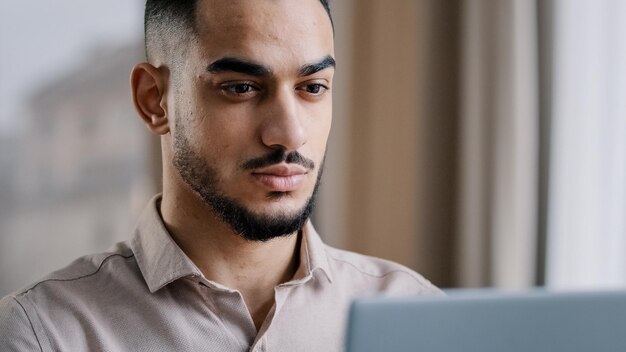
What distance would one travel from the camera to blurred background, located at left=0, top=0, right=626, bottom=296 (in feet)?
7.96

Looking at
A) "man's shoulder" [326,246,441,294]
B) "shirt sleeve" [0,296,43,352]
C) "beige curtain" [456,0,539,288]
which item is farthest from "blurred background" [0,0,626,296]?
"shirt sleeve" [0,296,43,352]

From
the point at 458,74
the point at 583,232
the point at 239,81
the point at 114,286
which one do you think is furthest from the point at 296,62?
the point at 458,74

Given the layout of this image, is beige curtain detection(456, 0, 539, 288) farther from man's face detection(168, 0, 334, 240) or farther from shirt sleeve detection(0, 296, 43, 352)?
shirt sleeve detection(0, 296, 43, 352)

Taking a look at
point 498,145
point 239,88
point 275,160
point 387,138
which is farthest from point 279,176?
point 387,138

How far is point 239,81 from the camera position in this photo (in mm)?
1262

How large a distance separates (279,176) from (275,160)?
3 centimetres

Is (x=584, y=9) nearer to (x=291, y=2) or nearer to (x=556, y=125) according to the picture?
(x=556, y=125)

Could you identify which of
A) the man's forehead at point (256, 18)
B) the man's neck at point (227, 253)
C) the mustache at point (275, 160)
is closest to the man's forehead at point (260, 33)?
the man's forehead at point (256, 18)

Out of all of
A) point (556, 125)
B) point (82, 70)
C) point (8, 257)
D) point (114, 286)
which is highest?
point (82, 70)

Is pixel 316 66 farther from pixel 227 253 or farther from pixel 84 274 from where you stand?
pixel 84 274

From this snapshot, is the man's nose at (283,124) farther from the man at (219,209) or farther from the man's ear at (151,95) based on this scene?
the man's ear at (151,95)

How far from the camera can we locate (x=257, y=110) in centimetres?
126

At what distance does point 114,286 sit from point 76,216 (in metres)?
1.42

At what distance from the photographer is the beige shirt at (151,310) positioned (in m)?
1.28
